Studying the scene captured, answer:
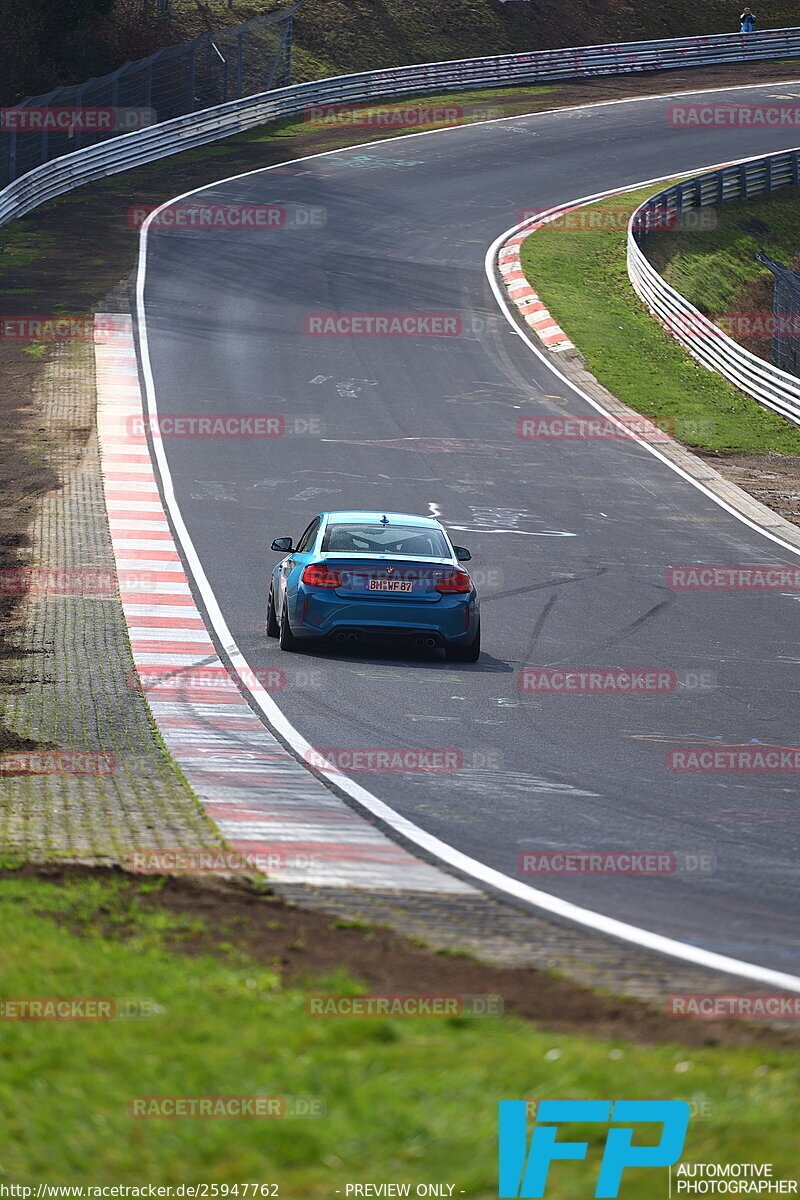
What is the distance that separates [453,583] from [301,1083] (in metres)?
10.4

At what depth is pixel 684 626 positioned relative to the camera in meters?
17.2

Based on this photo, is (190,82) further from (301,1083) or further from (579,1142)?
(579,1142)

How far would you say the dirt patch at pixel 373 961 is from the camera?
5664mm

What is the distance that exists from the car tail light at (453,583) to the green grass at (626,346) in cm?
1577

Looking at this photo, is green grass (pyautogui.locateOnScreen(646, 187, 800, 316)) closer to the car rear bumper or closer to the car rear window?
the car rear window

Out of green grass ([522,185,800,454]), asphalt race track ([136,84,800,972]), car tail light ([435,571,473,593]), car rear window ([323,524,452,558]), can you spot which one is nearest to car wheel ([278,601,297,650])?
asphalt race track ([136,84,800,972])

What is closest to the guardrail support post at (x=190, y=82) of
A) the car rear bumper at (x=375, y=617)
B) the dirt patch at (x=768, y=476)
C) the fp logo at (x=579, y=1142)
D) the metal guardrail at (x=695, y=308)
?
the metal guardrail at (x=695, y=308)

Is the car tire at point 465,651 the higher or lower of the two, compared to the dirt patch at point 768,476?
lower

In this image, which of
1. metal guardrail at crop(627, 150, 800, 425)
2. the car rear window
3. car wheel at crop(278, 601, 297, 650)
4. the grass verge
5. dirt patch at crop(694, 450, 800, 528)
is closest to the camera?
car wheel at crop(278, 601, 297, 650)

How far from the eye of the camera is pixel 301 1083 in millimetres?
4863

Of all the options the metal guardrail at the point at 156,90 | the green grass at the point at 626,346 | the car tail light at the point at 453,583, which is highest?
the metal guardrail at the point at 156,90

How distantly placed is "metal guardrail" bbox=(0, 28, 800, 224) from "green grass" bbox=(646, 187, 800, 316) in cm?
1635

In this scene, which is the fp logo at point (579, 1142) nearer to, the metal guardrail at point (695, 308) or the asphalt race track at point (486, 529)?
the asphalt race track at point (486, 529)

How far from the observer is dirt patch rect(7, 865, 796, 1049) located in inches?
223
